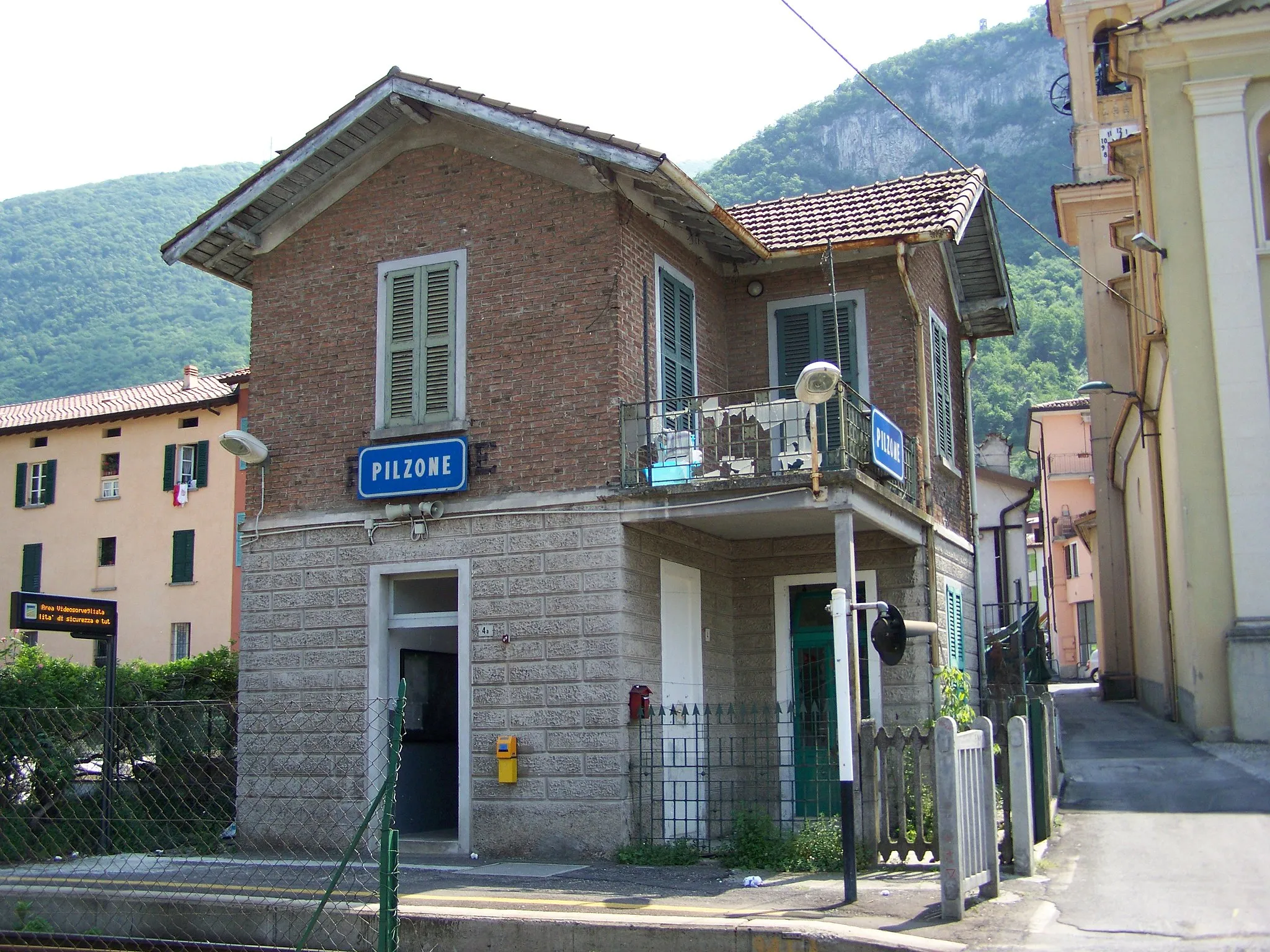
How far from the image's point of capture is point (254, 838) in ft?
45.6

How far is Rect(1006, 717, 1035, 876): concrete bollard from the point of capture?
9984 mm

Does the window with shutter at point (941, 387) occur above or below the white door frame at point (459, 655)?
above

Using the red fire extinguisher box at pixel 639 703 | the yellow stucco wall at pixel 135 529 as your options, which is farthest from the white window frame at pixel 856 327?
the yellow stucco wall at pixel 135 529

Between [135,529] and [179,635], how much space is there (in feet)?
12.7

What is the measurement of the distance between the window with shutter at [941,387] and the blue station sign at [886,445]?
9.75 ft

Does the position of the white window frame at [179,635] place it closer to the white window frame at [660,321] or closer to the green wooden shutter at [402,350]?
the green wooden shutter at [402,350]

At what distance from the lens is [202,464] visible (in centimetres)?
3953

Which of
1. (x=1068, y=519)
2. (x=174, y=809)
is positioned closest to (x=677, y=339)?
(x=174, y=809)

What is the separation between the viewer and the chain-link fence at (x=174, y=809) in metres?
9.87

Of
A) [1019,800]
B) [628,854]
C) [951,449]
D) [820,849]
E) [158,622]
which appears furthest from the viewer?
[158,622]

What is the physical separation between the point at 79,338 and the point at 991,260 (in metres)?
77.3

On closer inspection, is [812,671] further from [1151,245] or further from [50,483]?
[50,483]

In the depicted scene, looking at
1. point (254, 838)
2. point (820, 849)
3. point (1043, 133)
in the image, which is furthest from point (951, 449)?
point (1043, 133)

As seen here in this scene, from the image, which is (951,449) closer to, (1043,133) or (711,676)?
(711,676)
